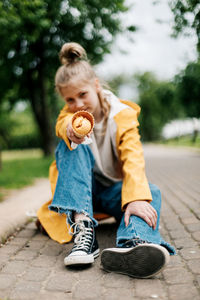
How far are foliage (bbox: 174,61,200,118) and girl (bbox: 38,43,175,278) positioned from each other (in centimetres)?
941

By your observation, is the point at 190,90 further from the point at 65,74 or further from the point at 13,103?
the point at 65,74

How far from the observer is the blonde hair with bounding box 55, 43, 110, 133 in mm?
2441

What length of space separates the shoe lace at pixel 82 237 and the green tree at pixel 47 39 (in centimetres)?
682

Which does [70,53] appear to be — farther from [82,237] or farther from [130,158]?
[82,237]

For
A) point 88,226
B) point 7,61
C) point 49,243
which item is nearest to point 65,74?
point 88,226

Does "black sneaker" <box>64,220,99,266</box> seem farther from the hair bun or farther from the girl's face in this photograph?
the hair bun

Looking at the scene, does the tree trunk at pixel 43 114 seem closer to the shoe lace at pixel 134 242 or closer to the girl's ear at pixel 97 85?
the girl's ear at pixel 97 85

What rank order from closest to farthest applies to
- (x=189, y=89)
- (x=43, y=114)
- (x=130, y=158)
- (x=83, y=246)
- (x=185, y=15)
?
(x=83, y=246)
(x=130, y=158)
(x=185, y=15)
(x=189, y=89)
(x=43, y=114)

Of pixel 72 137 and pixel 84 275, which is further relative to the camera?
pixel 72 137

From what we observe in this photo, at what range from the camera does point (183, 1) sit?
452cm

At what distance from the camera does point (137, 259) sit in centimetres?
173

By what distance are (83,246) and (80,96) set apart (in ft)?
3.73

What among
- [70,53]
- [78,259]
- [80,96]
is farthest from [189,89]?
[78,259]

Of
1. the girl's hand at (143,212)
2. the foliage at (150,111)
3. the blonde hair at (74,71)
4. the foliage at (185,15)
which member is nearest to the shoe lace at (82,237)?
the girl's hand at (143,212)
